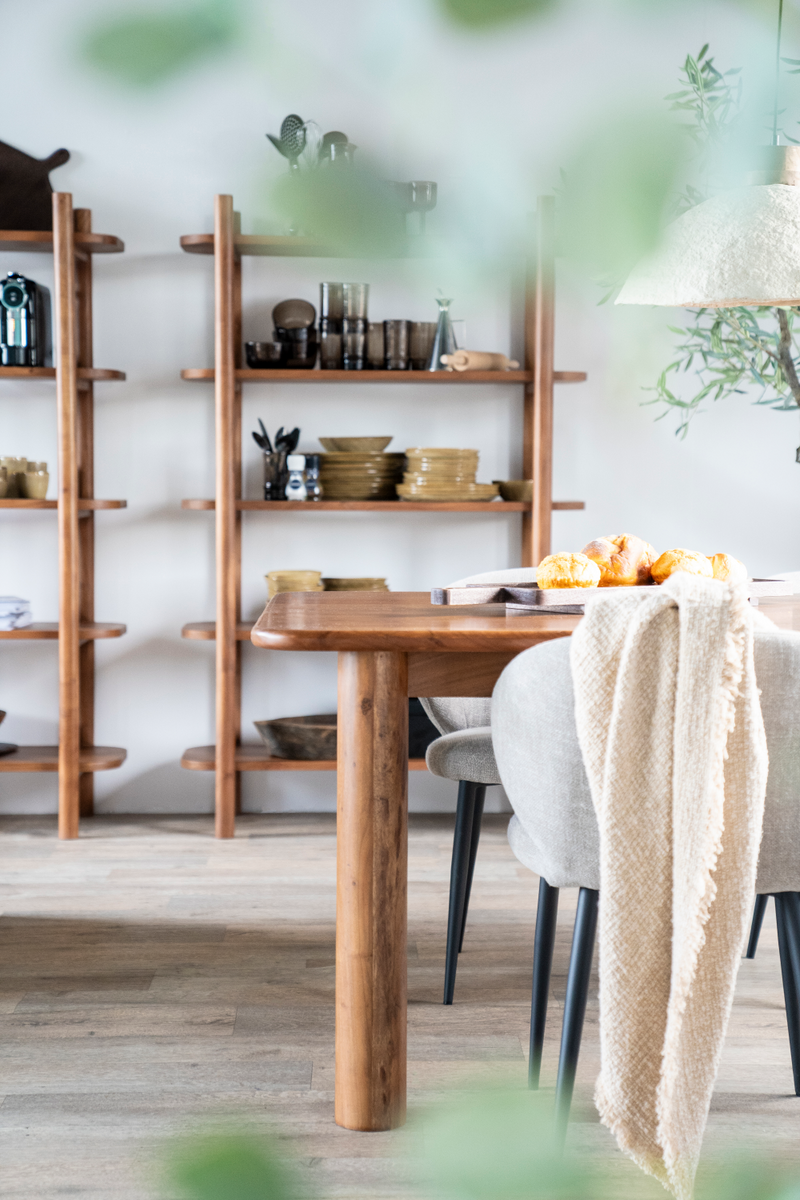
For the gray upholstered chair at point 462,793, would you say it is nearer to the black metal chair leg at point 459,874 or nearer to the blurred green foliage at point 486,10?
the black metal chair leg at point 459,874

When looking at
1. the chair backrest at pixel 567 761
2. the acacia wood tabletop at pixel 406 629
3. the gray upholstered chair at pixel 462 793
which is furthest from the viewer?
the gray upholstered chair at pixel 462 793

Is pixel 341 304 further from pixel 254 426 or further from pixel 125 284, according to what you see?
pixel 125 284

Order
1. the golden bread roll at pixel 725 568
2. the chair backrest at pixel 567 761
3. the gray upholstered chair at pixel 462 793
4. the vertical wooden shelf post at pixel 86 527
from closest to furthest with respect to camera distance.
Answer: the chair backrest at pixel 567 761
the golden bread roll at pixel 725 568
the gray upholstered chair at pixel 462 793
the vertical wooden shelf post at pixel 86 527

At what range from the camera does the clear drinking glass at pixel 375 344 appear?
2.96 metres

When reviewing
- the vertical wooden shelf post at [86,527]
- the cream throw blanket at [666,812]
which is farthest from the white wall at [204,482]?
the cream throw blanket at [666,812]

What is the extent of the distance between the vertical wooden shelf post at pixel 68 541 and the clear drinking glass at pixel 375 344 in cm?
77

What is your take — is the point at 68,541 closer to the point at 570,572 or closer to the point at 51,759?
the point at 51,759

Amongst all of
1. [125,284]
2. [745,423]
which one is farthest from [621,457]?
[125,284]

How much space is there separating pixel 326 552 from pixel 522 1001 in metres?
1.65

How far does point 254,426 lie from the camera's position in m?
3.22

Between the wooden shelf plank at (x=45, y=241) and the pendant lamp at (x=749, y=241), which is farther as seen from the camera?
the wooden shelf plank at (x=45, y=241)

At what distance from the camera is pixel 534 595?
5.17 feet

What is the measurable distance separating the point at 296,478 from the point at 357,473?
17cm

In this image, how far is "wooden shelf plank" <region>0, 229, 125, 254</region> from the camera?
9.50 feet
